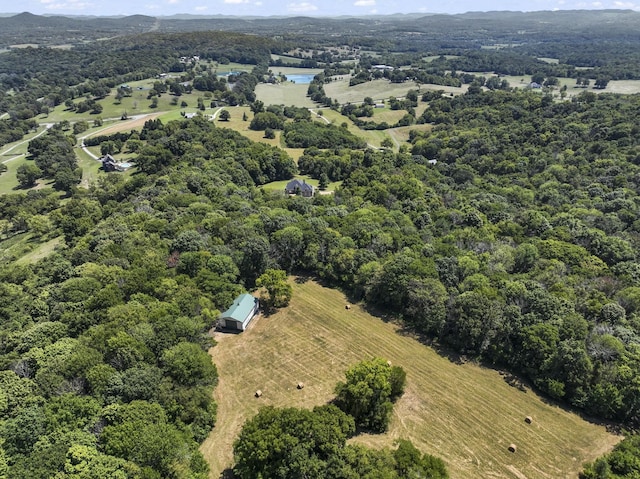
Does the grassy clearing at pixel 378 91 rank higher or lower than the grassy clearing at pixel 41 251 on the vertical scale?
higher

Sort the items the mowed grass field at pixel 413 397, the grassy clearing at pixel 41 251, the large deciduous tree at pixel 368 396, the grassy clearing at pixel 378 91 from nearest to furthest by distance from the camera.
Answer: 1. the mowed grass field at pixel 413 397
2. the large deciduous tree at pixel 368 396
3. the grassy clearing at pixel 41 251
4. the grassy clearing at pixel 378 91

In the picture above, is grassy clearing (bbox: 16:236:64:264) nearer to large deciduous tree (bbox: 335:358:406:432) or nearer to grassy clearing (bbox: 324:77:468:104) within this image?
large deciduous tree (bbox: 335:358:406:432)

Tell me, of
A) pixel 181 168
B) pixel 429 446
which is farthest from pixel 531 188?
pixel 181 168

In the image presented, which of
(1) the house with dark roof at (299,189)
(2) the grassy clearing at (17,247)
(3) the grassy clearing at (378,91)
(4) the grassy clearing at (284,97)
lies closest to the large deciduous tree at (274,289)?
(1) the house with dark roof at (299,189)

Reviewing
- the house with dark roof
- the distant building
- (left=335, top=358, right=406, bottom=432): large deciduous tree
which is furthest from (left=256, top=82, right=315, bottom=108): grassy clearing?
(left=335, top=358, right=406, bottom=432): large deciduous tree

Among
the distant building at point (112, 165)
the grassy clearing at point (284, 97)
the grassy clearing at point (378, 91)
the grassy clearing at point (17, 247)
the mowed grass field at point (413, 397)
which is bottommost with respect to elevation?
the grassy clearing at point (17, 247)

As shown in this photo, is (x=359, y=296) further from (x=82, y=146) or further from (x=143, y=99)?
(x=143, y=99)

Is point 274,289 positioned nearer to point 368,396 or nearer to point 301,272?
point 301,272

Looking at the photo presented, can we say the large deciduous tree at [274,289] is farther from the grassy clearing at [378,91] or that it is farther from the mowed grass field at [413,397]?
the grassy clearing at [378,91]
